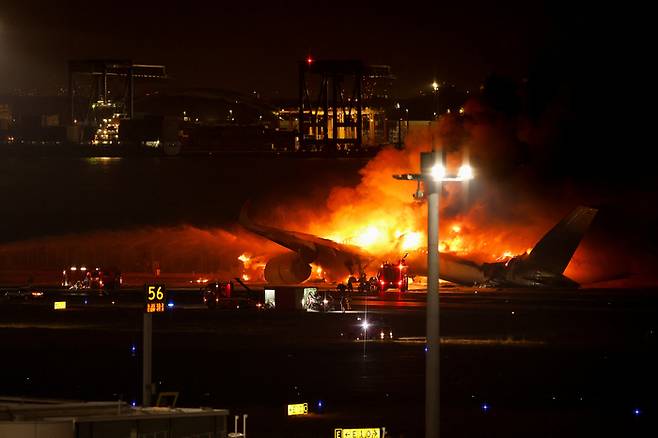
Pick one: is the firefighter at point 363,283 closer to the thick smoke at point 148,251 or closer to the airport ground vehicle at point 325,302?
the airport ground vehicle at point 325,302

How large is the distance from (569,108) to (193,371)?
54924mm

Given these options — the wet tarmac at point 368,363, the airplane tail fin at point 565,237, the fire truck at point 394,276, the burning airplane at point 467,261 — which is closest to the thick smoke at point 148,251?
the burning airplane at point 467,261

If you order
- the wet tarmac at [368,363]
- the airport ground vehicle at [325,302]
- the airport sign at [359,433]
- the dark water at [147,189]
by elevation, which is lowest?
the airport sign at [359,433]

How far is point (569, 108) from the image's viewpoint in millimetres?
92625

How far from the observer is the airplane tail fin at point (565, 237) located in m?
77.6

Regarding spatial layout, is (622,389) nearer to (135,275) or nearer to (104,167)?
(135,275)

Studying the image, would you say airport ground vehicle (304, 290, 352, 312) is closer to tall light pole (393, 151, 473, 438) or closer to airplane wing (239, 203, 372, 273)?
airplane wing (239, 203, 372, 273)

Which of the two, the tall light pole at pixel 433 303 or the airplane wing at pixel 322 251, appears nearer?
the tall light pole at pixel 433 303

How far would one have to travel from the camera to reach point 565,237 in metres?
77.9

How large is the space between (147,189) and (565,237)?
85.1 metres

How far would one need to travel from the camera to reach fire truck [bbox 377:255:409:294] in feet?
271

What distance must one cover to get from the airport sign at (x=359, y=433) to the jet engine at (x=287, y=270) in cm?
5583

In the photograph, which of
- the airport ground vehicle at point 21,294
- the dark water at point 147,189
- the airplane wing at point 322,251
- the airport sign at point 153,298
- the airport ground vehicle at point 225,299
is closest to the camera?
the airport sign at point 153,298

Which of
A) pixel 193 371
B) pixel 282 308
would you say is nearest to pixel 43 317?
pixel 282 308
